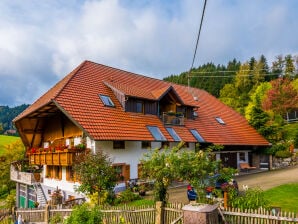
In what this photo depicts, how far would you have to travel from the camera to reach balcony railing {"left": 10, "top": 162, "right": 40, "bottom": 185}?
83.7 ft

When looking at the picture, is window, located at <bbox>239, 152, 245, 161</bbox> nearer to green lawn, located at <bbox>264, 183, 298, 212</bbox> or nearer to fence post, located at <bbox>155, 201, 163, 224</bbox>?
green lawn, located at <bbox>264, 183, 298, 212</bbox>

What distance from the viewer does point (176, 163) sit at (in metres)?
12.6

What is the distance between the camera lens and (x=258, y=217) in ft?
31.2

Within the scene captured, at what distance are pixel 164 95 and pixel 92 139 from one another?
929 cm

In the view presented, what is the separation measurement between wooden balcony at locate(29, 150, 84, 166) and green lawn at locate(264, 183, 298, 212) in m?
11.6

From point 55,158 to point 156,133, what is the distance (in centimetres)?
750

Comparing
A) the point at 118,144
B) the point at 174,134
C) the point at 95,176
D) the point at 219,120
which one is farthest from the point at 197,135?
the point at 95,176

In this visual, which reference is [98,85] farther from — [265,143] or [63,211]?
[265,143]

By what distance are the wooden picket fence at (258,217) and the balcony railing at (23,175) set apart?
766 inches

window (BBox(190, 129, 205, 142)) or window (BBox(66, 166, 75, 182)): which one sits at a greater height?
window (BBox(190, 129, 205, 142))

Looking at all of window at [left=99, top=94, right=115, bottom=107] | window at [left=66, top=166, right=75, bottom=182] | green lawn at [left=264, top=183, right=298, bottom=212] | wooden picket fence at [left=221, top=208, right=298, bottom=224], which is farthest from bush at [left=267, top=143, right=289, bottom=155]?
wooden picket fence at [left=221, top=208, right=298, bottom=224]

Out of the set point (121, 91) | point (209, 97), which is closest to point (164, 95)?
point (121, 91)

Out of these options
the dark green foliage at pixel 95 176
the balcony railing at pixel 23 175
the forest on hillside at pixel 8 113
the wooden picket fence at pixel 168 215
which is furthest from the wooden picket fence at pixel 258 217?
the forest on hillside at pixel 8 113

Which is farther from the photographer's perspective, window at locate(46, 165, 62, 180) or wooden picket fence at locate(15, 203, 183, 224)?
window at locate(46, 165, 62, 180)
